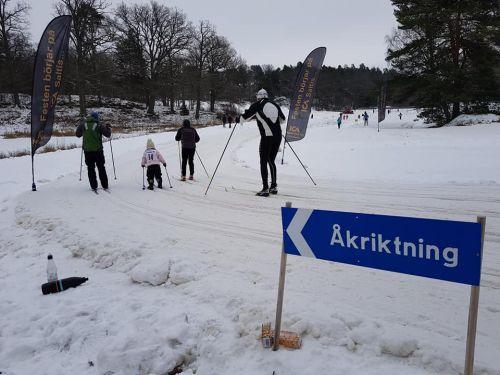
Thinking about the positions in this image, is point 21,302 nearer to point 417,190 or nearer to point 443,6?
point 417,190

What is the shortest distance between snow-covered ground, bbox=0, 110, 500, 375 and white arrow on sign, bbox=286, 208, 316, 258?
34.6 inches

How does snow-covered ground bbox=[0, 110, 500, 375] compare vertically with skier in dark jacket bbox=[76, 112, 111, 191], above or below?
below

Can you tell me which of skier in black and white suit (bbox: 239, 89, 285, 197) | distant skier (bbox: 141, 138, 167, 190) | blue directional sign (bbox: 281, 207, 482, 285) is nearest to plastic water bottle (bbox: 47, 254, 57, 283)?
blue directional sign (bbox: 281, 207, 482, 285)

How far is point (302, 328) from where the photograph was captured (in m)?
3.32

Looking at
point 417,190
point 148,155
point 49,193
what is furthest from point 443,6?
point 49,193

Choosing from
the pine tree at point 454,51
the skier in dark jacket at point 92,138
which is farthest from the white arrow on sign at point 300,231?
the pine tree at point 454,51

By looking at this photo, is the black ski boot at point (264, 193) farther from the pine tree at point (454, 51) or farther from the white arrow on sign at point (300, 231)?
the pine tree at point (454, 51)

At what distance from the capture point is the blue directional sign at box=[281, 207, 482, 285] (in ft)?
7.39

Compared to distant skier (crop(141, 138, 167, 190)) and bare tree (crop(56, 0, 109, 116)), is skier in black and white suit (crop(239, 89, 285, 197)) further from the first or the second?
bare tree (crop(56, 0, 109, 116))

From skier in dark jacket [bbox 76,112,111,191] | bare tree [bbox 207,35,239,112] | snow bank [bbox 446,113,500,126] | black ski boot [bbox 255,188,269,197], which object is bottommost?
black ski boot [bbox 255,188,269,197]

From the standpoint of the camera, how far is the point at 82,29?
37.7 m

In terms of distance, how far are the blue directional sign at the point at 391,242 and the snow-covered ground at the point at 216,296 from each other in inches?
36.4

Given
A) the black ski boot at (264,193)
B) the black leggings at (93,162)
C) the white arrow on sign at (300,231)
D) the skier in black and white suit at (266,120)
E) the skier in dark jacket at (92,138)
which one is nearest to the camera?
the white arrow on sign at (300,231)

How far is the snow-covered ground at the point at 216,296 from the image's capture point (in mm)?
3059
